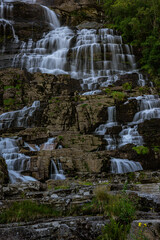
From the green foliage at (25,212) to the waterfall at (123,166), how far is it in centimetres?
780

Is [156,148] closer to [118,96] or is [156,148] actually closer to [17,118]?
[118,96]

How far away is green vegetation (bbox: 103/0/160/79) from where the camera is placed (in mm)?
27062

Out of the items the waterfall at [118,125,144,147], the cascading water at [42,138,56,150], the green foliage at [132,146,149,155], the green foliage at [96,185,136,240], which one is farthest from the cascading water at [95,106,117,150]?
the green foliage at [96,185,136,240]

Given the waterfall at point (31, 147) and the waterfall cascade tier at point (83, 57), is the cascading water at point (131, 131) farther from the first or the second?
the waterfall cascade tier at point (83, 57)

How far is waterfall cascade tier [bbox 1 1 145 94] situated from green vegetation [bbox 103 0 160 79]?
1.81 meters

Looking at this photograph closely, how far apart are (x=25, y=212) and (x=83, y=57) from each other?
28.3 metres

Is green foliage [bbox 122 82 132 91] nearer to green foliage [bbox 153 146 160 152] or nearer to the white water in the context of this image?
green foliage [bbox 153 146 160 152]

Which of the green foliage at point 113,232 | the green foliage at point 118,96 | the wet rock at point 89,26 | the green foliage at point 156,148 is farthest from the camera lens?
the wet rock at point 89,26

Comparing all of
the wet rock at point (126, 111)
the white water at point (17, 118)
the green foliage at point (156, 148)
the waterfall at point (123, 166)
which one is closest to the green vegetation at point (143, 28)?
the wet rock at point (126, 111)

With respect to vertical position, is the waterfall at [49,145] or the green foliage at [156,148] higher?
the waterfall at [49,145]

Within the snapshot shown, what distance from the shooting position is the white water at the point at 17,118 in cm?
1745

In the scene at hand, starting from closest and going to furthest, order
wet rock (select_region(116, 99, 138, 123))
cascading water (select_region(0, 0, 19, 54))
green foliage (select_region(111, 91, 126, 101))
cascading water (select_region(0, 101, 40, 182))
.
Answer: cascading water (select_region(0, 101, 40, 182)) → wet rock (select_region(116, 99, 138, 123)) → green foliage (select_region(111, 91, 126, 101)) → cascading water (select_region(0, 0, 19, 54))

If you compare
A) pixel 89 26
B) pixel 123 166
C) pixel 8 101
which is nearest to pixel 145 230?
pixel 123 166

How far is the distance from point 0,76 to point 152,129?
1820cm
